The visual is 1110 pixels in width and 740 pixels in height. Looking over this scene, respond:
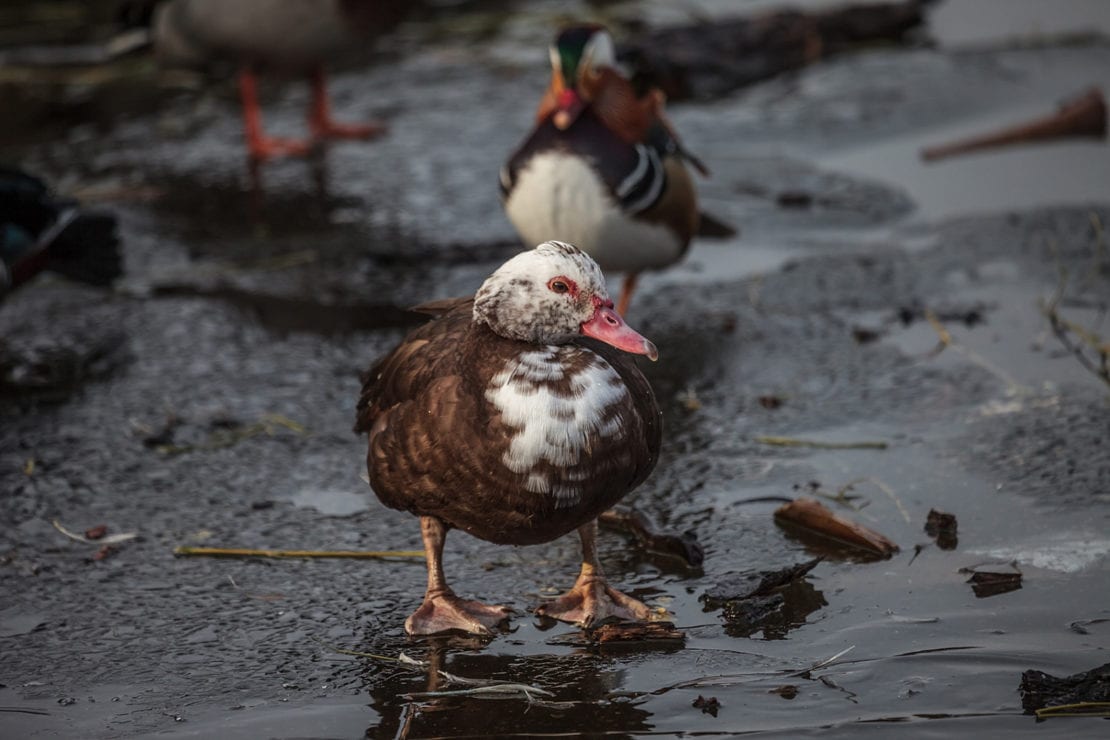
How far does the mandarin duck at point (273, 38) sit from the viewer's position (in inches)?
340

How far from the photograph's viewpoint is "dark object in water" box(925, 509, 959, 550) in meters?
4.36

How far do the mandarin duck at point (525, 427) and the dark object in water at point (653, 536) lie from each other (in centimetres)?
33

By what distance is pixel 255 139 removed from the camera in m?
8.65

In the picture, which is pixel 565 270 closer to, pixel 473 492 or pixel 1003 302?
pixel 473 492

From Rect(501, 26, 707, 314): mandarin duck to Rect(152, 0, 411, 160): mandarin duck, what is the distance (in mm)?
3033

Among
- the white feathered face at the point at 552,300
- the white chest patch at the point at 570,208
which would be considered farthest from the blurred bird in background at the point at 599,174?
the white feathered face at the point at 552,300

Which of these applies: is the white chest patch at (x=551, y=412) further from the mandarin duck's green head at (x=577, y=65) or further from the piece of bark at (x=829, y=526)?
the mandarin duck's green head at (x=577, y=65)

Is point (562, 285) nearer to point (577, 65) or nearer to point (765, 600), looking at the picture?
point (765, 600)

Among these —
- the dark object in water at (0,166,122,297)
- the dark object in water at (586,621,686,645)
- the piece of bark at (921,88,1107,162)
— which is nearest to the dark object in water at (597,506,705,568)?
the dark object in water at (586,621,686,645)

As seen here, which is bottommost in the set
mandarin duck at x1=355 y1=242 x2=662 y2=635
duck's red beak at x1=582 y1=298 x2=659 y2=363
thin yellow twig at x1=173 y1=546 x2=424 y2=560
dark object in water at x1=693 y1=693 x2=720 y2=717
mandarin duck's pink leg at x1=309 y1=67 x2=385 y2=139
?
dark object in water at x1=693 y1=693 x2=720 y2=717

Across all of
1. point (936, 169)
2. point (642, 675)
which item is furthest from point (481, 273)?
point (642, 675)

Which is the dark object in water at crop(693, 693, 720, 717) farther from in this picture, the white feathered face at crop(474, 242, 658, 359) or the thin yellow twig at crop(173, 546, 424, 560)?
the thin yellow twig at crop(173, 546, 424, 560)

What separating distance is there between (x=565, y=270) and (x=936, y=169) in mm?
4378

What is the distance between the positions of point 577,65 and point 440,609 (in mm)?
2753
